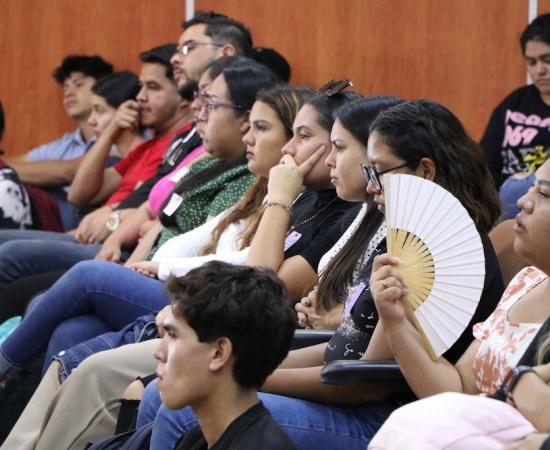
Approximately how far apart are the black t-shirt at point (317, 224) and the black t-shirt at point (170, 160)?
116 cm

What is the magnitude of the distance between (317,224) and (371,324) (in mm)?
763

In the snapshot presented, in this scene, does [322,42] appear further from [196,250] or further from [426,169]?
[426,169]

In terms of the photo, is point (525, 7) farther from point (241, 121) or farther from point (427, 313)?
point (427, 313)

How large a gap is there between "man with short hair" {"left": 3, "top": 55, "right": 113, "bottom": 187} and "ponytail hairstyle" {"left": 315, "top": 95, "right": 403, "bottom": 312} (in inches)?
109

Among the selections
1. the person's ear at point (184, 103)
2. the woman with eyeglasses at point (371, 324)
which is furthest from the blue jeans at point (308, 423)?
the person's ear at point (184, 103)

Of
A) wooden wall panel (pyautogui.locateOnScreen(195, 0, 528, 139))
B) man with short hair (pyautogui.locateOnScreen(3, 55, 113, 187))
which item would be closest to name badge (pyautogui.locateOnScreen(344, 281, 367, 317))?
wooden wall panel (pyautogui.locateOnScreen(195, 0, 528, 139))

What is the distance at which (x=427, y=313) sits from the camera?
218cm

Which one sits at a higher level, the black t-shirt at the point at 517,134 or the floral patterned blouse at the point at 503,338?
the black t-shirt at the point at 517,134

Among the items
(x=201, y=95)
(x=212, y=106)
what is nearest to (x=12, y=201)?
(x=201, y=95)

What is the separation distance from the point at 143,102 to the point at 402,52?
43.7 inches

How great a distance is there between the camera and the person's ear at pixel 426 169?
7.94 ft

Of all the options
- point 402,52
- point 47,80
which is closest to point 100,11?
point 47,80

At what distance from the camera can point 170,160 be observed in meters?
4.43

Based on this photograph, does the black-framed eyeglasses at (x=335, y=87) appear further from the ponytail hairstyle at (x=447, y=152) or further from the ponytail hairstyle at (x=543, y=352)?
the ponytail hairstyle at (x=543, y=352)
